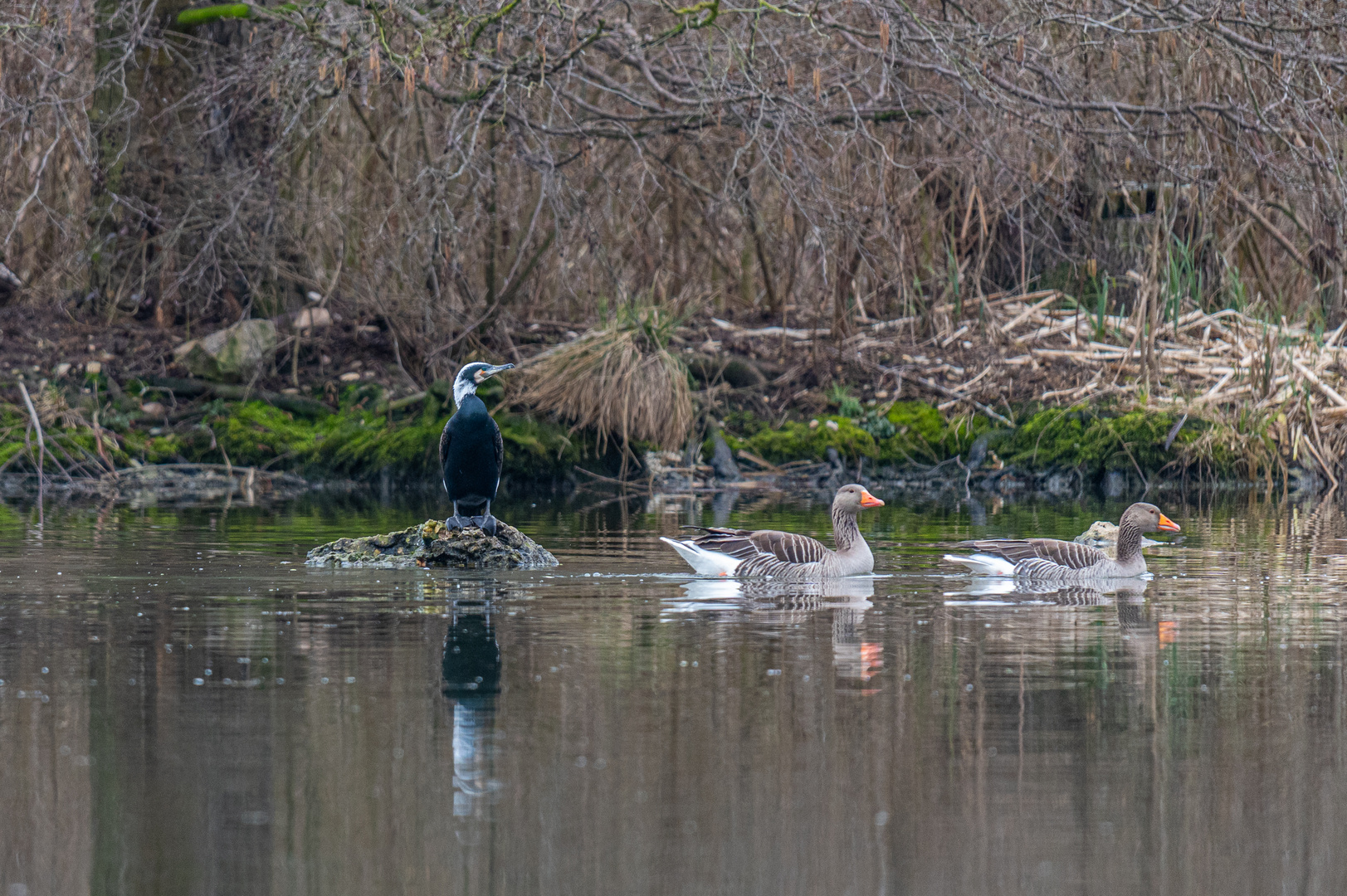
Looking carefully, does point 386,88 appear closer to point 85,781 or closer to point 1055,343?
point 1055,343

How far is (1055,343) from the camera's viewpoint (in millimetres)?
21594

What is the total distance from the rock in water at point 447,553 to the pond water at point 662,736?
64 centimetres

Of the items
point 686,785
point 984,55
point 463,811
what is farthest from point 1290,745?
point 984,55

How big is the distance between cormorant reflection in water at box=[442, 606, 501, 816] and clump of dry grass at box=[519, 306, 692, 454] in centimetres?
1021

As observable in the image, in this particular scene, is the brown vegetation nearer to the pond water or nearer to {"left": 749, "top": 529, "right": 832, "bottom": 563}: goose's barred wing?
{"left": 749, "top": 529, "right": 832, "bottom": 563}: goose's barred wing

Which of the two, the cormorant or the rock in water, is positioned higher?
the cormorant

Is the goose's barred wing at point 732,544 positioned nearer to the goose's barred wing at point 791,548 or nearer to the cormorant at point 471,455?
the goose's barred wing at point 791,548

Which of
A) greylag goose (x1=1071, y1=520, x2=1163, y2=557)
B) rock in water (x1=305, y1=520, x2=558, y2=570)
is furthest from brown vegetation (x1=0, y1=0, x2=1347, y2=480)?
rock in water (x1=305, y1=520, x2=558, y2=570)

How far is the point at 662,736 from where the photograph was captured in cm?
607

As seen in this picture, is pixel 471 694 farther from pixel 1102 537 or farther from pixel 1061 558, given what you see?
pixel 1102 537

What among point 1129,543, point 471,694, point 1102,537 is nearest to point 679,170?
point 1102,537

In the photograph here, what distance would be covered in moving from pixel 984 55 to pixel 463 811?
1174cm

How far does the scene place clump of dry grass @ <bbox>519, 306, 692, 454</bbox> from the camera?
19.5 meters

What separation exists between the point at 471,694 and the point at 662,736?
110 cm
